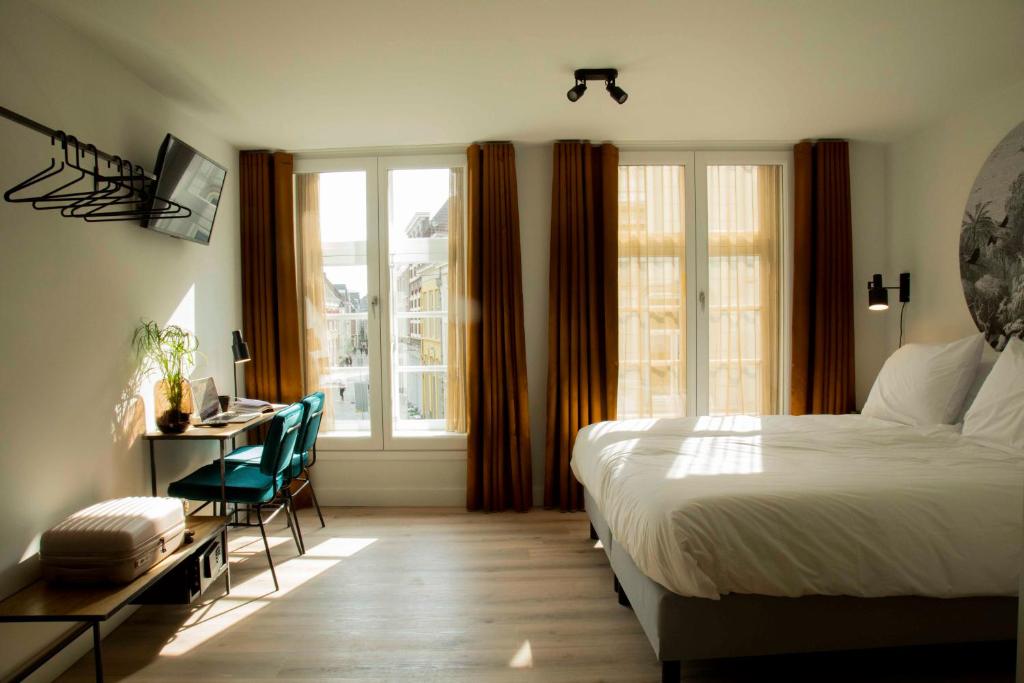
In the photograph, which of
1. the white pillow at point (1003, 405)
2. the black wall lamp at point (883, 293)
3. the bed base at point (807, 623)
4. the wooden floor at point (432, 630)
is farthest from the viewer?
the black wall lamp at point (883, 293)

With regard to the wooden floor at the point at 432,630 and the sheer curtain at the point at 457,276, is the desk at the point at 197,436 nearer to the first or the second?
the wooden floor at the point at 432,630

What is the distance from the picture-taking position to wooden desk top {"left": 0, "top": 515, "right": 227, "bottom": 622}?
183 cm

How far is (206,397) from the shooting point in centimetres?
324

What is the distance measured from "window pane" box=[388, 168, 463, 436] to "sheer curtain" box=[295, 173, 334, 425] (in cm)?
53

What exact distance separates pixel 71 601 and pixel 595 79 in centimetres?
318

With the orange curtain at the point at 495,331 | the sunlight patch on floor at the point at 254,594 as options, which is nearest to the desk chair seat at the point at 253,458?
the sunlight patch on floor at the point at 254,594

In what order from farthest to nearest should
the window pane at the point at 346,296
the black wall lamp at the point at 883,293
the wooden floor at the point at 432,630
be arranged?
the window pane at the point at 346,296, the black wall lamp at the point at 883,293, the wooden floor at the point at 432,630

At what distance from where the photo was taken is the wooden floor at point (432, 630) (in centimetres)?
210

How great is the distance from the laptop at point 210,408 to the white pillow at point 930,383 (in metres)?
3.77

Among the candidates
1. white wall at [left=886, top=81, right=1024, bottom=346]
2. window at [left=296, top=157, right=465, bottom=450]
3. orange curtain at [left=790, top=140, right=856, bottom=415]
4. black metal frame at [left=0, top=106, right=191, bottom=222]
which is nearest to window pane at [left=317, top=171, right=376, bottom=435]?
window at [left=296, top=157, right=465, bottom=450]

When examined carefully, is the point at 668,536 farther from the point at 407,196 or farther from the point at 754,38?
the point at 407,196

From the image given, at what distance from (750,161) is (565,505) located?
2874 mm

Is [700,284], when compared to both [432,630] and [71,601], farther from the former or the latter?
[71,601]

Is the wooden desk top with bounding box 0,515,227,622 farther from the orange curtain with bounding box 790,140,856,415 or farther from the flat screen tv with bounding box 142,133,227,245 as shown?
the orange curtain with bounding box 790,140,856,415
